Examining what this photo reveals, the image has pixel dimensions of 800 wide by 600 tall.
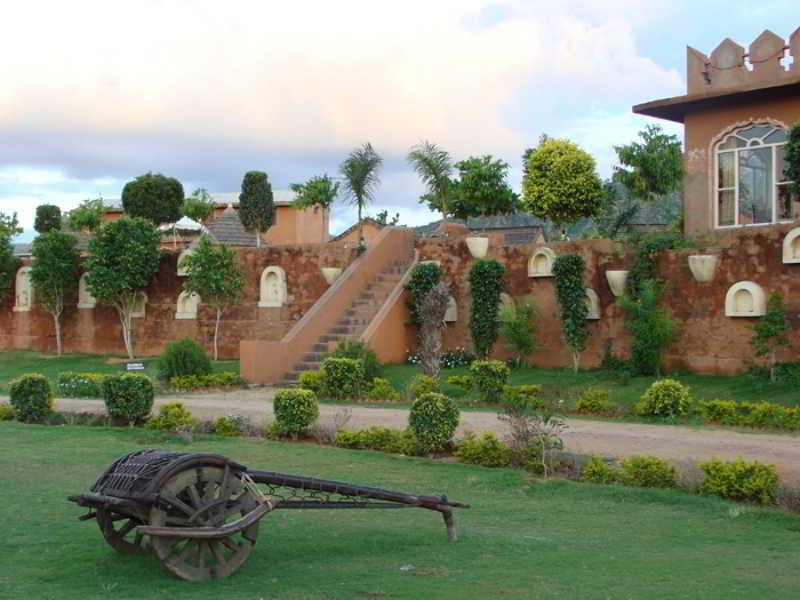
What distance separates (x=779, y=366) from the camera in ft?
55.7

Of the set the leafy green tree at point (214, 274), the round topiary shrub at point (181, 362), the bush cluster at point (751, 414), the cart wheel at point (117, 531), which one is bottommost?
the cart wheel at point (117, 531)

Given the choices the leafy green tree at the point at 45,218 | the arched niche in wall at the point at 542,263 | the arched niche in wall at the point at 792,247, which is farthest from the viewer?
the leafy green tree at the point at 45,218

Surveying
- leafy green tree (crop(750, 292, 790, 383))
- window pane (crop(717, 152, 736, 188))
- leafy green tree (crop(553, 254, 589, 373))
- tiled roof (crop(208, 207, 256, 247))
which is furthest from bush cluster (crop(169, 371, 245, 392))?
tiled roof (crop(208, 207, 256, 247))

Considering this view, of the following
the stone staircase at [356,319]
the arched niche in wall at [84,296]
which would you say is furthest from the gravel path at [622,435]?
the arched niche in wall at [84,296]

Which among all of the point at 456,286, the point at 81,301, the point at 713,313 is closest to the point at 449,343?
the point at 456,286

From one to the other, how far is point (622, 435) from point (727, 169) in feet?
31.0

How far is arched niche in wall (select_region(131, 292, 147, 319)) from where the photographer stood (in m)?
26.3

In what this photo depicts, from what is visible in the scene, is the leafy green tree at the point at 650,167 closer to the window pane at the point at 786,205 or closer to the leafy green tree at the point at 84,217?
the window pane at the point at 786,205

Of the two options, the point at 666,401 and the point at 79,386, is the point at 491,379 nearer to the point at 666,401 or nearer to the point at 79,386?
the point at 666,401

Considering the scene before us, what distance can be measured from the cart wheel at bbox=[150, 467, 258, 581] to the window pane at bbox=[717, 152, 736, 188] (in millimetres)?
15918

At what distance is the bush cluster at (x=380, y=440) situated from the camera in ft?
39.1

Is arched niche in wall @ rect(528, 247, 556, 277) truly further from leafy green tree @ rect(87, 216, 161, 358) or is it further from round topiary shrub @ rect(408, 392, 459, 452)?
leafy green tree @ rect(87, 216, 161, 358)

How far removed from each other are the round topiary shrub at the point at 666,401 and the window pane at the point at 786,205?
6323 mm

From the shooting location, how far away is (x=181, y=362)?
763 inches
